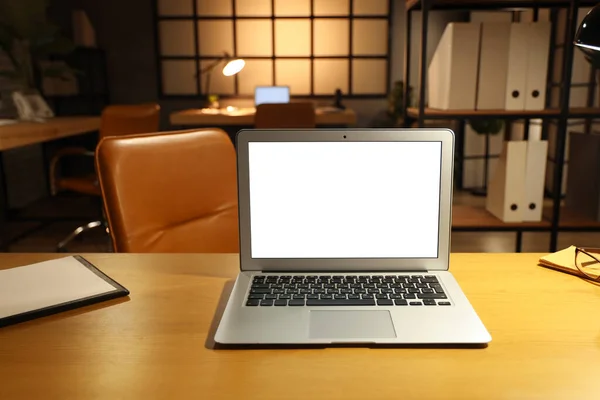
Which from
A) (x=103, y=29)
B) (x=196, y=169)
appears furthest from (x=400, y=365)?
(x=103, y=29)

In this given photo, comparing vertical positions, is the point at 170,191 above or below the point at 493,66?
below

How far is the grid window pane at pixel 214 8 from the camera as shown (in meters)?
5.02

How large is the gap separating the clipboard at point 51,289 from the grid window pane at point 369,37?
4.54 meters

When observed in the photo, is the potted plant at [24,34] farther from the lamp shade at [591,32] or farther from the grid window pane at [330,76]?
the lamp shade at [591,32]

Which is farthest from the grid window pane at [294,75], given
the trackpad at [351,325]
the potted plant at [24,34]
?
the trackpad at [351,325]

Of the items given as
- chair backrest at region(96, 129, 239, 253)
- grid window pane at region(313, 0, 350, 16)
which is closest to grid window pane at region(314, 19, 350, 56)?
grid window pane at region(313, 0, 350, 16)

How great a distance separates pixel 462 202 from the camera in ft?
13.9

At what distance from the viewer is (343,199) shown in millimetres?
871

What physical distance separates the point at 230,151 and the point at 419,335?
82 cm

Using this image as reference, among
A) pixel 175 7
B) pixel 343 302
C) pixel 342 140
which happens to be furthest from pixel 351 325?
pixel 175 7

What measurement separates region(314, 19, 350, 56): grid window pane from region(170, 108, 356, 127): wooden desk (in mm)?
1320

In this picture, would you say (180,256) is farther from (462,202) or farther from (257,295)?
(462,202)

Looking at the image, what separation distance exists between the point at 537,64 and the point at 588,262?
4.11ft

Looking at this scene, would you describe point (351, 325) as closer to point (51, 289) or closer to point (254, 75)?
point (51, 289)
